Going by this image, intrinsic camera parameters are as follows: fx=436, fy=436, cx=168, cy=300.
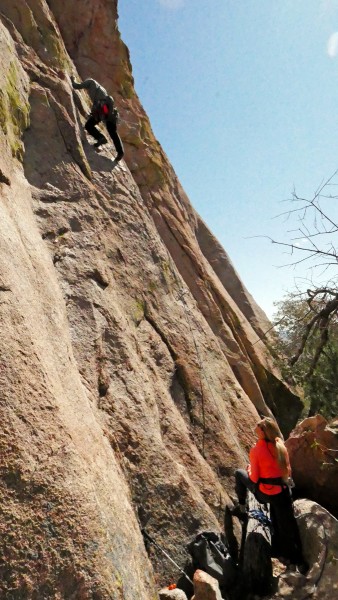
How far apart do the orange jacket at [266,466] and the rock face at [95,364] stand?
2.67ft

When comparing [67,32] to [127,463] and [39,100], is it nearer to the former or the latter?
[39,100]

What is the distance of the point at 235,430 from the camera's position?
8.34 metres

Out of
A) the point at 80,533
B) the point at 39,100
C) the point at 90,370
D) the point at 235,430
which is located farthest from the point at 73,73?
the point at 80,533

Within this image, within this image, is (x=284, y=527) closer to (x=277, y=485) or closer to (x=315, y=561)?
(x=315, y=561)

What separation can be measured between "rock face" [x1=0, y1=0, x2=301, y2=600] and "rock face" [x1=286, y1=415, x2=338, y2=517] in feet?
3.54

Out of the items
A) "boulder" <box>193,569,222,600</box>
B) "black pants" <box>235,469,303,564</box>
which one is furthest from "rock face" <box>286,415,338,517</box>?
"boulder" <box>193,569,222,600</box>

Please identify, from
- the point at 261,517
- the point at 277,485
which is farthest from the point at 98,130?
the point at 261,517

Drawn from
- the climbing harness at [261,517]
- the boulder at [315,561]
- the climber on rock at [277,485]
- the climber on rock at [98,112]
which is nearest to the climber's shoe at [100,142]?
the climber on rock at [98,112]

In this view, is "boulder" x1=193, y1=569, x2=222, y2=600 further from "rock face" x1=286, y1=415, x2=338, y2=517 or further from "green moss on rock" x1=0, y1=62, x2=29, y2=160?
"green moss on rock" x1=0, y1=62, x2=29, y2=160

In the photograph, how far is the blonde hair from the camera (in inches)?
230

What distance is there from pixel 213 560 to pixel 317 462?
3.18 metres

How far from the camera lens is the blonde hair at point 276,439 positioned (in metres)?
5.85

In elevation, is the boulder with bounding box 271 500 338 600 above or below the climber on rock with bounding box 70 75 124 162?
A: below

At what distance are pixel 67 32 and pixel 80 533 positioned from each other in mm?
14912
